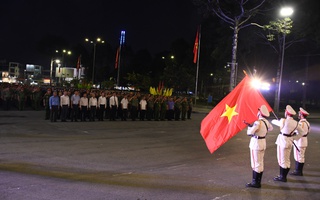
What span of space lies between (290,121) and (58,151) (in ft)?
22.1

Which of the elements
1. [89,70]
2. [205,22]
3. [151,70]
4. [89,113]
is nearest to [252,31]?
[205,22]

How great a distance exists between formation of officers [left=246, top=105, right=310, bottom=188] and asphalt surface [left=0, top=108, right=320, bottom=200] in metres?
0.31

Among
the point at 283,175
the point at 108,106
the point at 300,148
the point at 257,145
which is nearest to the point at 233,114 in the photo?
the point at 257,145

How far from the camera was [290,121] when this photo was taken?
335 inches

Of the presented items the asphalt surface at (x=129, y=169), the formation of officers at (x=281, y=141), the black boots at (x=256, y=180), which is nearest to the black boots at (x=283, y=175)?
the formation of officers at (x=281, y=141)

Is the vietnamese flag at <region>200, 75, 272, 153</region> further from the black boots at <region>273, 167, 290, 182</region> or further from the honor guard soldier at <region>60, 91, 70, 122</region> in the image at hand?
the honor guard soldier at <region>60, 91, 70, 122</region>

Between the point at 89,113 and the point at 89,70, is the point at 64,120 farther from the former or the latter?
the point at 89,70

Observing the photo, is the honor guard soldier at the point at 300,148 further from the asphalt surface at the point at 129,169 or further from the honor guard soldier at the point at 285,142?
the honor guard soldier at the point at 285,142

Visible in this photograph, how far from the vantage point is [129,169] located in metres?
9.02

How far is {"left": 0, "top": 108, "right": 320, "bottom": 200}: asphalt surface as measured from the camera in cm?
700

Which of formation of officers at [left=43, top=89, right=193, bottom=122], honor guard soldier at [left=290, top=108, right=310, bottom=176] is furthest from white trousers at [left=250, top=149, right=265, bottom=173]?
formation of officers at [left=43, top=89, right=193, bottom=122]

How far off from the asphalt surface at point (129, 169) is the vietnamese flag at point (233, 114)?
3.42 feet

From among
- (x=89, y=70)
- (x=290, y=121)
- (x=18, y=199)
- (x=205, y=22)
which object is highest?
(x=205, y=22)

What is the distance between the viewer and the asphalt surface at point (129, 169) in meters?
7.00
